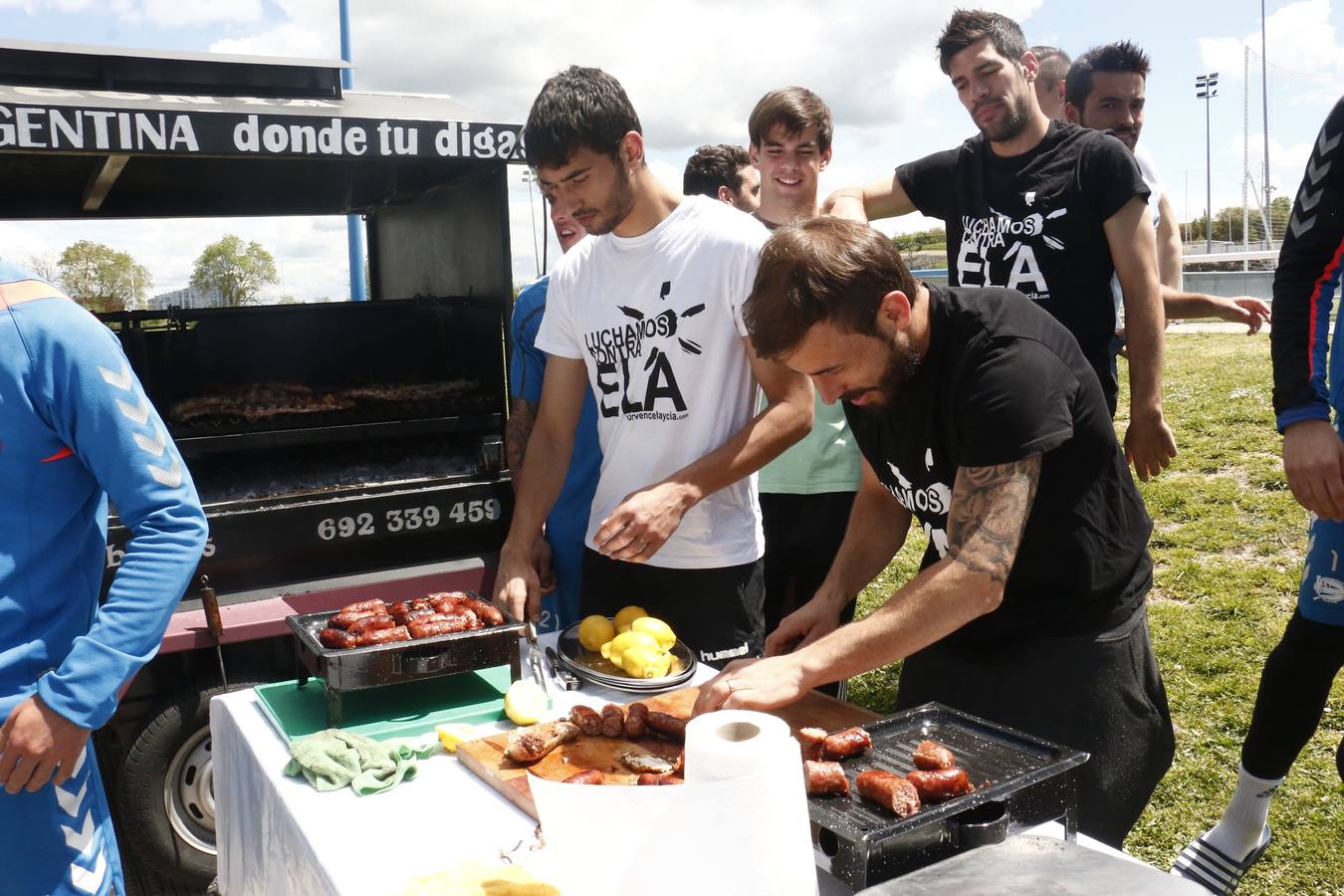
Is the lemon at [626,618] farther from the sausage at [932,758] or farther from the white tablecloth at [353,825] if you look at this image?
the sausage at [932,758]

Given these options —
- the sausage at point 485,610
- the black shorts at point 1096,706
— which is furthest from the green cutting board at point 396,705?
the black shorts at point 1096,706

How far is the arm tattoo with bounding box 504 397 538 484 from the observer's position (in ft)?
12.5

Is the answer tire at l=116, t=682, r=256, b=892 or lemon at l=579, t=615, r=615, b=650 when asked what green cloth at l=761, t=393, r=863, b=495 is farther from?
tire at l=116, t=682, r=256, b=892

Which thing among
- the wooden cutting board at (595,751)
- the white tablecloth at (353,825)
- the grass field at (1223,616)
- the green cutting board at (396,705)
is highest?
the wooden cutting board at (595,751)

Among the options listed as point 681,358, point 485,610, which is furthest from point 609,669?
point 681,358

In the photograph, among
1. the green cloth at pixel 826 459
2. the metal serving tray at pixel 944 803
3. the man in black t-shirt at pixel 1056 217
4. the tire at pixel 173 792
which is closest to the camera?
the metal serving tray at pixel 944 803

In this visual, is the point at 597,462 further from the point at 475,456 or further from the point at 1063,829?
the point at 1063,829

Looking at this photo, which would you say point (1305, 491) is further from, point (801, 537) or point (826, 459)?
point (801, 537)

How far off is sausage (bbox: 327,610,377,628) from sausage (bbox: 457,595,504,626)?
228 mm

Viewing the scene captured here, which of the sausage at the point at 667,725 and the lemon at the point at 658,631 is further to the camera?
the lemon at the point at 658,631

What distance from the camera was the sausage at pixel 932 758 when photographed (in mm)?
1742

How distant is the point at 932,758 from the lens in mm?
1750

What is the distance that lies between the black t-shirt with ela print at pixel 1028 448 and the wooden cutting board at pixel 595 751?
1.23 feet

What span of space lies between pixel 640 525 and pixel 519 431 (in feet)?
4.40
